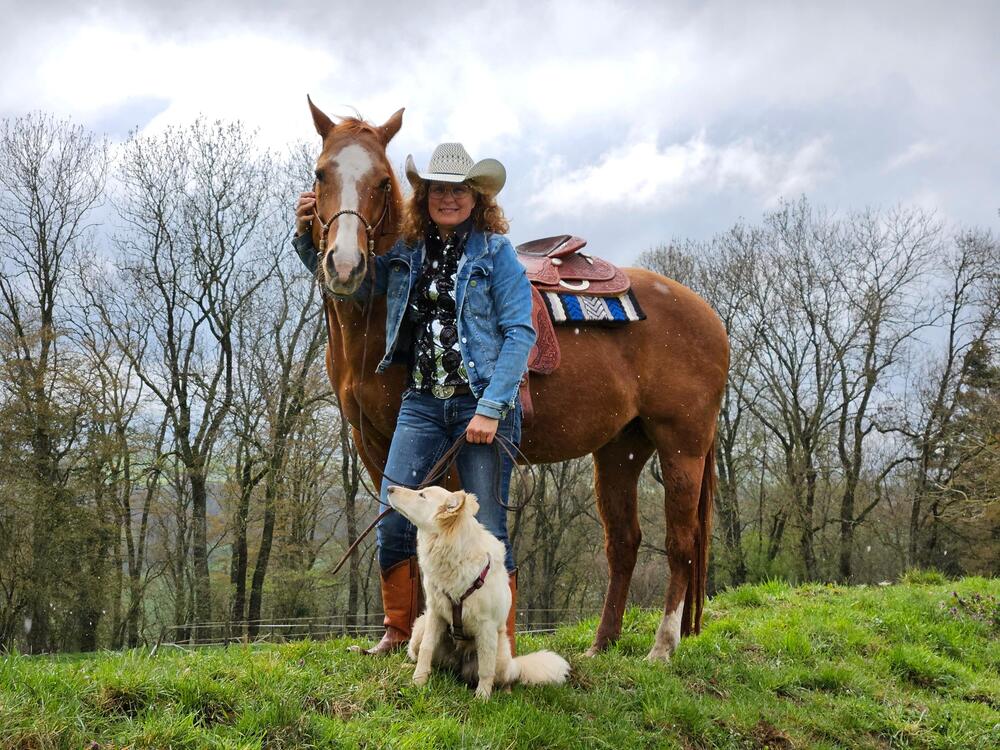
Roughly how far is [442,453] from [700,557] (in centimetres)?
286

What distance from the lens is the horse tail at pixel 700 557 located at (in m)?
5.77

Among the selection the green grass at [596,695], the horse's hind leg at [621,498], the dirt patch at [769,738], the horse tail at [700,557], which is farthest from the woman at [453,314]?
the horse tail at [700,557]

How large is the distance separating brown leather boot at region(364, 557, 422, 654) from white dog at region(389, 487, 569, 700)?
54cm

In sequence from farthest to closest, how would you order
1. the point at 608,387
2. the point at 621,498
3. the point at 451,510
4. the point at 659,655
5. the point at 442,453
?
1. the point at 621,498
2. the point at 659,655
3. the point at 608,387
4. the point at 442,453
5. the point at 451,510

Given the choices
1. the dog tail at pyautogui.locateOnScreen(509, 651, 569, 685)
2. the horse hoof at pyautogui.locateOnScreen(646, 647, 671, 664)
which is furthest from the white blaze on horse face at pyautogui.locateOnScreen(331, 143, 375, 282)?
the horse hoof at pyautogui.locateOnScreen(646, 647, 671, 664)

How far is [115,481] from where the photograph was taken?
21.4m

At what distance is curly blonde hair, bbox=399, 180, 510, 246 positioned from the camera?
388cm

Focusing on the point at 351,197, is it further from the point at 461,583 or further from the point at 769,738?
the point at 769,738

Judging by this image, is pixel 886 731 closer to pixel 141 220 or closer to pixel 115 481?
pixel 115 481

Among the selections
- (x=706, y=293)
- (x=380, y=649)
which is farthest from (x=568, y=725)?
(x=706, y=293)

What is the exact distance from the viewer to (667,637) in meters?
5.32

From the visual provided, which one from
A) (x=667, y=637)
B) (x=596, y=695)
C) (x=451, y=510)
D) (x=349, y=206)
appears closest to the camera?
(x=451, y=510)

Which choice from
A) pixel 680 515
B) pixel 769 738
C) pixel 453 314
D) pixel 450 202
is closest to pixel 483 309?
pixel 453 314

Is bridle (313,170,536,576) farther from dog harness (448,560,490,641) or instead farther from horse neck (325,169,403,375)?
dog harness (448,560,490,641)
